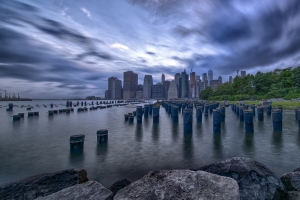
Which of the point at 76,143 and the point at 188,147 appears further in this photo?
the point at 188,147

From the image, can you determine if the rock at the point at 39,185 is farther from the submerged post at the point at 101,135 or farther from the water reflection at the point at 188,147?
the submerged post at the point at 101,135

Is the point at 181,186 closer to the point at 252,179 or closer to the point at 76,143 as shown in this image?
the point at 252,179

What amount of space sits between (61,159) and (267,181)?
28.1 feet

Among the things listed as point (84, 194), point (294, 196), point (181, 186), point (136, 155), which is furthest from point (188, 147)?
point (84, 194)

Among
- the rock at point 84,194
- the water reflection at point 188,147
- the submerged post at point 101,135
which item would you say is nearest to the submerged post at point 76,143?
the submerged post at point 101,135

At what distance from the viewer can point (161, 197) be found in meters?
2.91

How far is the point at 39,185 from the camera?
416 cm

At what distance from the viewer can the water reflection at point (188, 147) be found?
8.43 metres

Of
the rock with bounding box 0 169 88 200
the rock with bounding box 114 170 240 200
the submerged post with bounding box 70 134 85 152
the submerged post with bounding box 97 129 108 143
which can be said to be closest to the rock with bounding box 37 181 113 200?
the rock with bounding box 114 170 240 200

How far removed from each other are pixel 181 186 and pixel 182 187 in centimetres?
3

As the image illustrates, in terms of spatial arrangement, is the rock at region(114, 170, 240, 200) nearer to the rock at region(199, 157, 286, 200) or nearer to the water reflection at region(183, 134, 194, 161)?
Answer: the rock at region(199, 157, 286, 200)

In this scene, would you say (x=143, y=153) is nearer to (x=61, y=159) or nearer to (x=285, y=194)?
(x=61, y=159)

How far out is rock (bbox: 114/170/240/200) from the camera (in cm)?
285

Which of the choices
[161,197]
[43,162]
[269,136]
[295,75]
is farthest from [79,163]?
[295,75]
